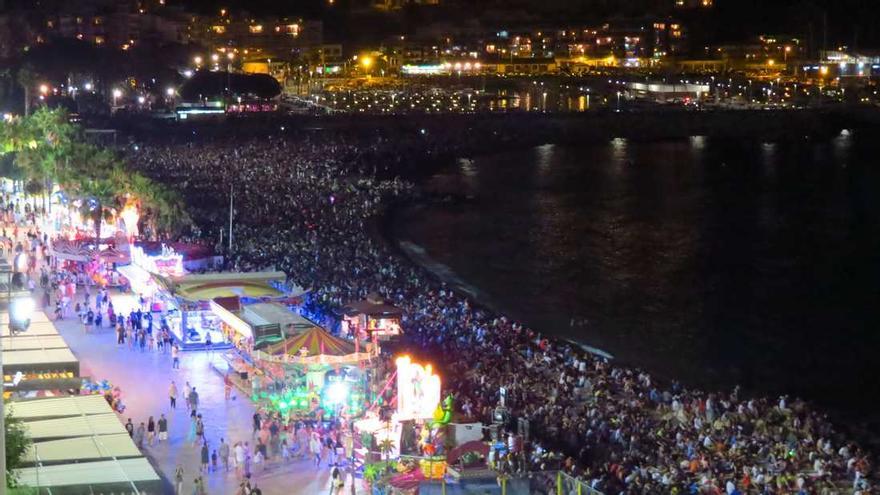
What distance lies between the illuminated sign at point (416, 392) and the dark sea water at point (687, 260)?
10920 mm

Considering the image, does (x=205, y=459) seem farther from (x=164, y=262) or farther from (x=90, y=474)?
(x=164, y=262)

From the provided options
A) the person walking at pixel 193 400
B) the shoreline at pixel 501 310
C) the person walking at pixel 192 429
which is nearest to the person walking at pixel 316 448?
the person walking at pixel 192 429

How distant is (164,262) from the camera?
28719mm

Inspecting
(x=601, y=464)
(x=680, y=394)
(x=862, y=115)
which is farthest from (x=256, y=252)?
(x=862, y=115)

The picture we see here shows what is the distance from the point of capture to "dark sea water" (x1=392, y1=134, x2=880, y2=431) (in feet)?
104

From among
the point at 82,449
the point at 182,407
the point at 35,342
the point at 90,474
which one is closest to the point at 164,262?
the point at 182,407

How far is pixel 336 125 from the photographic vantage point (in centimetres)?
9206

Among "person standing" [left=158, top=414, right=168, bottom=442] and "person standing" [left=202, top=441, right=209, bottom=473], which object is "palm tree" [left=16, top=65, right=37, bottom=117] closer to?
"person standing" [left=158, top=414, right=168, bottom=442]

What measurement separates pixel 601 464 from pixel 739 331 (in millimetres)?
15513

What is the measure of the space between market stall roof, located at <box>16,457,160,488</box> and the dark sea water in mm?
16081

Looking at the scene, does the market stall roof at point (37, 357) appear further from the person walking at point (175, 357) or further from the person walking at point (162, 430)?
the person walking at point (175, 357)

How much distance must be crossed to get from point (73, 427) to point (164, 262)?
13.6m

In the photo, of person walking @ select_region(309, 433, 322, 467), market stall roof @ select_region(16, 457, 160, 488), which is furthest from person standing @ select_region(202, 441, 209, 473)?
market stall roof @ select_region(16, 457, 160, 488)

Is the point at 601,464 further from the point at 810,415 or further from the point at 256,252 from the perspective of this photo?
the point at 256,252
